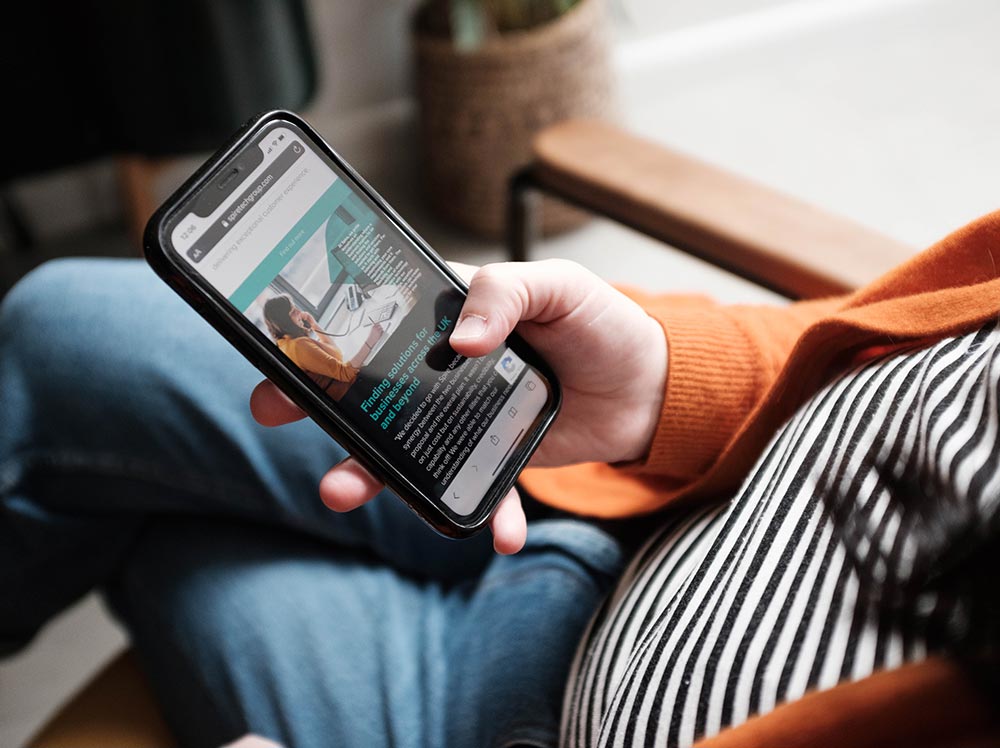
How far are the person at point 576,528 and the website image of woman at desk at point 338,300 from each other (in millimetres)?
45

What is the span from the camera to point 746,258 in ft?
2.24

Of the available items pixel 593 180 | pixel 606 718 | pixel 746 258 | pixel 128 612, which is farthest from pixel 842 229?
pixel 128 612

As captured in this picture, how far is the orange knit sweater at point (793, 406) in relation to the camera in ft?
1.09

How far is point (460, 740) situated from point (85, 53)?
1.13m

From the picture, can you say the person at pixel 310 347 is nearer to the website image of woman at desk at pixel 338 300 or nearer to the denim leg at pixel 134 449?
the website image of woman at desk at pixel 338 300

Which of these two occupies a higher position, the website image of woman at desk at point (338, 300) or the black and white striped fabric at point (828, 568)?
A: the website image of woman at desk at point (338, 300)

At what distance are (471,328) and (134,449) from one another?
280 millimetres

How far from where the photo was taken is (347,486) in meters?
0.49

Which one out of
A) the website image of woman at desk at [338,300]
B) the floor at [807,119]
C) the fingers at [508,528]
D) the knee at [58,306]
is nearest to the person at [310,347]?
the website image of woman at desk at [338,300]

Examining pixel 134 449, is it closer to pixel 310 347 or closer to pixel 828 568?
pixel 310 347

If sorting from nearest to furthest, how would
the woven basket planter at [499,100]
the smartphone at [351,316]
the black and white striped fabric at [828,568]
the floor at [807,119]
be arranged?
1. the black and white striped fabric at [828,568]
2. the smartphone at [351,316]
3. the woven basket planter at [499,100]
4. the floor at [807,119]

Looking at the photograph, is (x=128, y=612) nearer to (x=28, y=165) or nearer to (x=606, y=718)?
(x=606, y=718)

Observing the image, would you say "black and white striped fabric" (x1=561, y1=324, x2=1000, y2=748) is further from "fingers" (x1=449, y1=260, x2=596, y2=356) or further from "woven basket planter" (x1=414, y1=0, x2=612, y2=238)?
"woven basket planter" (x1=414, y1=0, x2=612, y2=238)

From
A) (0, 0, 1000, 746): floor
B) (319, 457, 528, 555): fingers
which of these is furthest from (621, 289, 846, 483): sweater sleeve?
(0, 0, 1000, 746): floor
